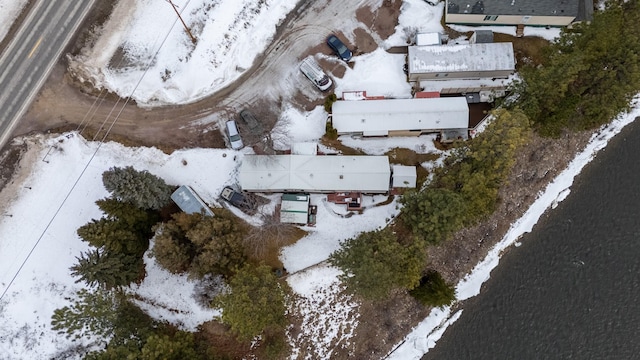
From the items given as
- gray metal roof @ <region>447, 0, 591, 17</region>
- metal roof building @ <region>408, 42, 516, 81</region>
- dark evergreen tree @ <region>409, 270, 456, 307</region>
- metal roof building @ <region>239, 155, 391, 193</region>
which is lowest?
dark evergreen tree @ <region>409, 270, 456, 307</region>

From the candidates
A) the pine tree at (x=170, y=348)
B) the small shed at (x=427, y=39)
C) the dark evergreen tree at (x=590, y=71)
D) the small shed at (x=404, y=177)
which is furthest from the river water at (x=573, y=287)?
the pine tree at (x=170, y=348)

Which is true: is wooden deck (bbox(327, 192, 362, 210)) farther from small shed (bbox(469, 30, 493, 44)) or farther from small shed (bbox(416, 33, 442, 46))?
small shed (bbox(469, 30, 493, 44))

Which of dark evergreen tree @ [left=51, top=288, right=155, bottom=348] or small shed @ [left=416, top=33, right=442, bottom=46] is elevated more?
small shed @ [left=416, top=33, right=442, bottom=46]

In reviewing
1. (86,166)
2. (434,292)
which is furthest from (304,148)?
(86,166)

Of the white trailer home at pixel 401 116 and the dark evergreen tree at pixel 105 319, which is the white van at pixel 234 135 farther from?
the dark evergreen tree at pixel 105 319

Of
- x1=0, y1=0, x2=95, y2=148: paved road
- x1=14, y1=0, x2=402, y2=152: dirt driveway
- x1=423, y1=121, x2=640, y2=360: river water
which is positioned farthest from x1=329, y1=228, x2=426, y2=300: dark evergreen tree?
x1=0, y1=0, x2=95, y2=148: paved road
